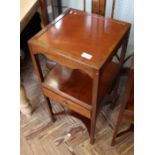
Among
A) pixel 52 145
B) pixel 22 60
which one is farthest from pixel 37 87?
pixel 52 145

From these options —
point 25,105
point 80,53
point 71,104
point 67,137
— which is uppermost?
point 80,53

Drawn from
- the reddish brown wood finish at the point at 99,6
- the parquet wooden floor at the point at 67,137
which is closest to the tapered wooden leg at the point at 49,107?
the parquet wooden floor at the point at 67,137

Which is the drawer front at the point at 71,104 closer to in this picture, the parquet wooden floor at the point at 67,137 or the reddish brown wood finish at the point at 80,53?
the reddish brown wood finish at the point at 80,53

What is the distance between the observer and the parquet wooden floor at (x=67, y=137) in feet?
3.97

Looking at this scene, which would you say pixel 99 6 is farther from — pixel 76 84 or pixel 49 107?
pixel 49 107

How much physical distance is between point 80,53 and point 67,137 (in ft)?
2.16

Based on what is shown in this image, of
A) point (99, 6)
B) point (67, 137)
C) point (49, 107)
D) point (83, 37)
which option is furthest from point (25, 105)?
point (99, 6)

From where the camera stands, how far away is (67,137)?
4.16 feet

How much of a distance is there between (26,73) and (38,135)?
Result: 573mm

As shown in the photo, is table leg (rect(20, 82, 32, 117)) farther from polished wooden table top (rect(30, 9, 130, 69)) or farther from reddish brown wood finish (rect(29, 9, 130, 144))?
polished wooden table top (rect(30, 9, 130, 69))

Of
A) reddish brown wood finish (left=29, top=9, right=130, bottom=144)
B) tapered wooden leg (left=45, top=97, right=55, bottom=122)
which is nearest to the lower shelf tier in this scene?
reddish brown wood finish (left=29, top=9, right=130, bottom=144)

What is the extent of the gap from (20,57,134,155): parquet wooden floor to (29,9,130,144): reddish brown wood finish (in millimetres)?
119
